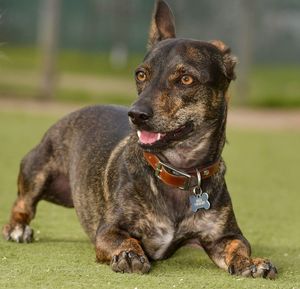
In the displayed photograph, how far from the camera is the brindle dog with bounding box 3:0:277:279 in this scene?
18.1ft

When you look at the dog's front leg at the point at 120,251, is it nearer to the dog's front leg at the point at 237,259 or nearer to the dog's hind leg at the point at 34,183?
the dog's front leg at the point at 237,259

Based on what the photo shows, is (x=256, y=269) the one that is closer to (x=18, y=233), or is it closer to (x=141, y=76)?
(x=141, y=76)

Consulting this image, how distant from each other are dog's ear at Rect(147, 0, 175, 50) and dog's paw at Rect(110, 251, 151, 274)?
175 cm

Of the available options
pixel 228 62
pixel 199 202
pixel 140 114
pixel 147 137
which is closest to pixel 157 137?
pixel 147 137

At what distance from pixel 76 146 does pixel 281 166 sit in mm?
5419

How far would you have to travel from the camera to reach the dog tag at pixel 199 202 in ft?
19.2

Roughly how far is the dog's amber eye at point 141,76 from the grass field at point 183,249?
3.71ft

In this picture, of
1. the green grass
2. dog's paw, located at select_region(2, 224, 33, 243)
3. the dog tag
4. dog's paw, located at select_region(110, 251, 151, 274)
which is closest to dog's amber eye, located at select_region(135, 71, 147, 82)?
the dog tag

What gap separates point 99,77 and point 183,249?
721 inches

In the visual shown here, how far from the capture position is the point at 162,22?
660 centimetres

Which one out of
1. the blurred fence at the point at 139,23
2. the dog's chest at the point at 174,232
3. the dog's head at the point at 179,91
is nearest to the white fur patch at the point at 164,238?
the dog's chest at the point at 174,232

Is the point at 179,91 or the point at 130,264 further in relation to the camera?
the point at 179,91

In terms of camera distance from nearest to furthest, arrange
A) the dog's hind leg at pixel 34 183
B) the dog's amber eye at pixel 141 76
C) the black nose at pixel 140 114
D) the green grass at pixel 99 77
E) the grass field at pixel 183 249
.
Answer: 1. the grass field at pixel 183 249
2. the black nose at pixel 140 114
3. the dog's amber eye at pixel 141 76
4. the dog's hind leg at pixel 34 183
5. the green grass at pixel 99 77

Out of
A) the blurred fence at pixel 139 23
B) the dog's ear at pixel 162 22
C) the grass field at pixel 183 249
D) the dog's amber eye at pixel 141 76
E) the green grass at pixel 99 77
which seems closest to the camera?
the grass field at pixel 183 249
